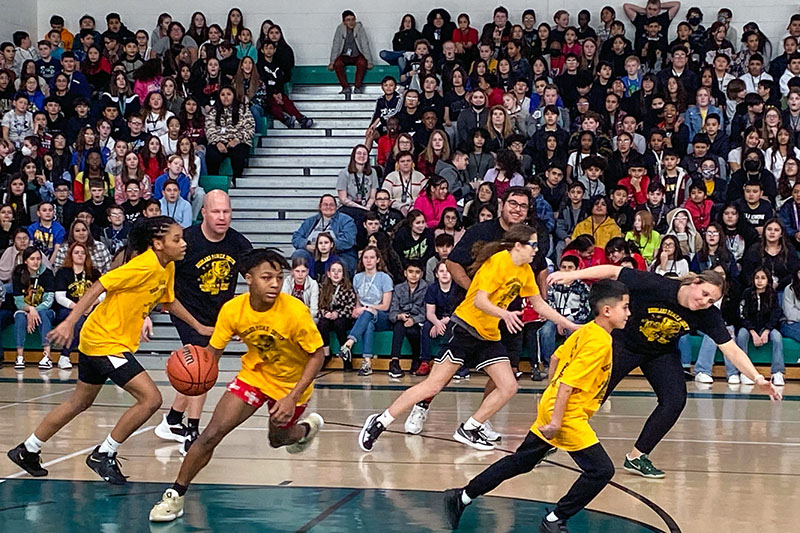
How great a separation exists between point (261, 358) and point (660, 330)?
2442mm

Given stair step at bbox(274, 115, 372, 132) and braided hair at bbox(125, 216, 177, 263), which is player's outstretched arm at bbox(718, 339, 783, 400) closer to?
braided hair at bbox(125, 216, 177, 263)

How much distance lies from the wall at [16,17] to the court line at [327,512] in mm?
15588

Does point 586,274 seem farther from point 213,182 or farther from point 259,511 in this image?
point 213,182

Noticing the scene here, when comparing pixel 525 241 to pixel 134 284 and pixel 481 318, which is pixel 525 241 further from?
pixel 134 284

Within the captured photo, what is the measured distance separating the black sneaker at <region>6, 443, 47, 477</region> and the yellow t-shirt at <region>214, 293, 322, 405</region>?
→ 63.8 inches

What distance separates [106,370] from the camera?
6.28 m

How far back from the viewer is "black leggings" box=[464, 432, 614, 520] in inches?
199

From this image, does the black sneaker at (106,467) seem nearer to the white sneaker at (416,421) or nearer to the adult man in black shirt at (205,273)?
the adult man in black shirt at (205,273)

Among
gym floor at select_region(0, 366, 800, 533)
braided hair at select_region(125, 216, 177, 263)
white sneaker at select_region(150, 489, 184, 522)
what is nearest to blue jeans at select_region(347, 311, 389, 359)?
gym floor at select_region(0, 366, 800, 533)

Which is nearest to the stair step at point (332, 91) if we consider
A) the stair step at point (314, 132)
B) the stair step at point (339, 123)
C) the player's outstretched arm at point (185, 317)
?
the stair step at point (339, 123)

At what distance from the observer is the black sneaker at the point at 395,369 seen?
11.9m

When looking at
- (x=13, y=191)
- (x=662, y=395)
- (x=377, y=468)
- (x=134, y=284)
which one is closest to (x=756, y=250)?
(x=662, y=395)

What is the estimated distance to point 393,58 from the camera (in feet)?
60.4

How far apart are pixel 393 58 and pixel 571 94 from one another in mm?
3639
